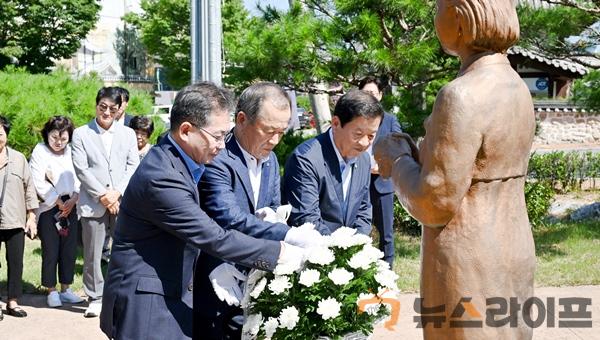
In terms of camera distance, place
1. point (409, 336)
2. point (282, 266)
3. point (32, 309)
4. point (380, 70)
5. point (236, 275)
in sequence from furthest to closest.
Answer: point (380, 70), point (32, 309), point (409, 336), point (236, 275), point (282, 266)

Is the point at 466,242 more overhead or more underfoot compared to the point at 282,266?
more overhead

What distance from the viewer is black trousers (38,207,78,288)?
606cm

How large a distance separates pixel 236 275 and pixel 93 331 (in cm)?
292

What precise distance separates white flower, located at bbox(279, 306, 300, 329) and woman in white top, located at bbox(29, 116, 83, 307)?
3983 millimetres

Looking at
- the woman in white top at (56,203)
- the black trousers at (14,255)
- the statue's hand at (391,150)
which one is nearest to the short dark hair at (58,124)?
the woman in white top at (56,203)

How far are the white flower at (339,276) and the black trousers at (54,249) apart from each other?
4.11m

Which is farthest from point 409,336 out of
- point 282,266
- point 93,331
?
point 282,266

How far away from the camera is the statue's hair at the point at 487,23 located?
217 cm

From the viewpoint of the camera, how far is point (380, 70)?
24.0ft

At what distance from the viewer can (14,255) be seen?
5.73 meters

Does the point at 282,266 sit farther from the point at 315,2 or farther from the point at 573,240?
the point at 573,240

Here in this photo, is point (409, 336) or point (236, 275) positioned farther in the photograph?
point (409, 336)

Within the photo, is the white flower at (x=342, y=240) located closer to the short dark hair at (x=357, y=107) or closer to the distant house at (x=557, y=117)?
the short dark hair at (x=357, y=107)

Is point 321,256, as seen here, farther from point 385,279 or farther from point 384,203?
point 384,203
